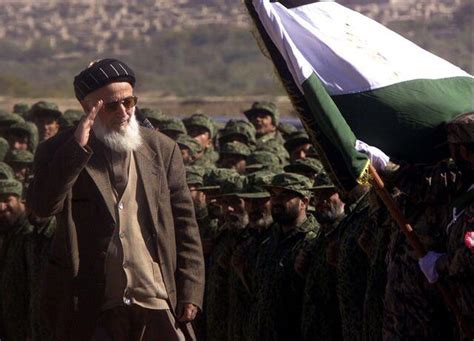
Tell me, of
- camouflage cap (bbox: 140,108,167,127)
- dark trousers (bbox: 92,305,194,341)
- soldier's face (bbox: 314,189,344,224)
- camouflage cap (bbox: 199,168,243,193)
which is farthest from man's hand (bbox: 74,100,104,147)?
camouflage cap (bbox: 140,108,167,127)

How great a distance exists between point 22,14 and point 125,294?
99024 millimetres

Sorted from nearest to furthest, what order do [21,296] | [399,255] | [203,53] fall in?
[399,255] → [21,296] → [203,53]

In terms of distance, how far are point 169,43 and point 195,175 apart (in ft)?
234

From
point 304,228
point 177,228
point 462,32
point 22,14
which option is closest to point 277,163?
point 304,228

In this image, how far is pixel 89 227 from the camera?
1045 cm

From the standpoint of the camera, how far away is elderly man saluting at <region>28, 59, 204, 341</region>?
10391 mm

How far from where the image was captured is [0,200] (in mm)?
16188

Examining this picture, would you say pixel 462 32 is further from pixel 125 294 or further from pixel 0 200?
pixel 125 294

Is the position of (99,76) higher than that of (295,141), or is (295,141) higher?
(99,76)

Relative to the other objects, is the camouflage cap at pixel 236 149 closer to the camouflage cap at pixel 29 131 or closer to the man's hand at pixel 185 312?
the camouflage cap at pixel 29 131

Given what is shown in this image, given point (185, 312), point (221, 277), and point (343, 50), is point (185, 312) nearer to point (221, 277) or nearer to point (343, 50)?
point (343, 50)

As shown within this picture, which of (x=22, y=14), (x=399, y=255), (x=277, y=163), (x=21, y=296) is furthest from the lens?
(x=22, y=14)

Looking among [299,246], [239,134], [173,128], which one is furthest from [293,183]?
[173,128]

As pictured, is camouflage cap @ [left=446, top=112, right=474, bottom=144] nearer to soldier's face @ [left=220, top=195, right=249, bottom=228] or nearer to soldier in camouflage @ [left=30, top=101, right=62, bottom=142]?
soldier's face @ [left=220, top=195, right=249, bottom=228]
